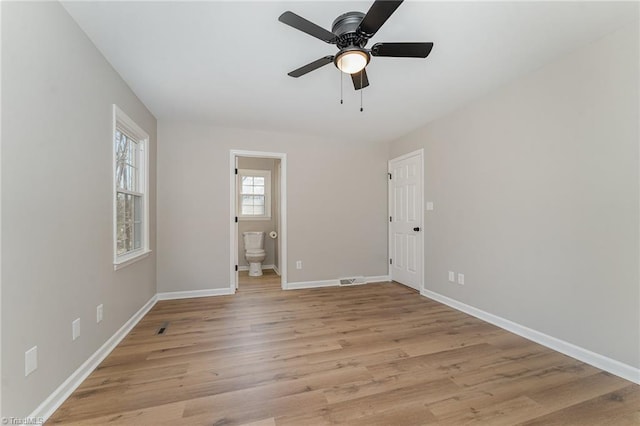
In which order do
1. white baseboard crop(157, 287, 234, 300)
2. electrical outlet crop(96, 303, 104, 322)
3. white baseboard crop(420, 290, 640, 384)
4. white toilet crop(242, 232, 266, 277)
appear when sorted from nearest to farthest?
white baseboard crop(420, 290, 640, 384) < electrical outlet crop(96, 303, 104, 322) < white baseboard crop(157, 287, 234, 300) < white toilet crop(242, 232, 266, 277)

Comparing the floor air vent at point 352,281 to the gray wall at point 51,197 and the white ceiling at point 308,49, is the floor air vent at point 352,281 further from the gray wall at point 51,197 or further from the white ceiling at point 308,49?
the gray wall at point 51,197

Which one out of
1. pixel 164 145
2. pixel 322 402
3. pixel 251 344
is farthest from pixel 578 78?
pixel 164 145

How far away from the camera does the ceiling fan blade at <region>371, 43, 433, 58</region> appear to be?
64.4 inches

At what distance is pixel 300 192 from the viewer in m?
4.21

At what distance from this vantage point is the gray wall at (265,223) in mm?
5613

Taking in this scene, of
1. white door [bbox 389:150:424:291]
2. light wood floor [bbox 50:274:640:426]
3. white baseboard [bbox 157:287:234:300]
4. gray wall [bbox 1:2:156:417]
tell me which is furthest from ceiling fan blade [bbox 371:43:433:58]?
white baseboard [bbox 157:287:234:300]

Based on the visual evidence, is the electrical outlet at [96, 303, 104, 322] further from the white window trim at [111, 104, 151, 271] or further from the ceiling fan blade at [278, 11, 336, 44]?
the ceiling fan blade at [278, 11, 336, 44]

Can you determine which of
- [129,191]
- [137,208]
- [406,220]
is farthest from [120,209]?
[406,220]

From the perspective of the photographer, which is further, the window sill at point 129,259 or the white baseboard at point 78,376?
the window sill at point 129,259

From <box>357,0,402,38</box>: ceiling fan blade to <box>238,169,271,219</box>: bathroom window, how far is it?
440 centimetres

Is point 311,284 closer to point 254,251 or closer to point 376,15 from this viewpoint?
point 254,251

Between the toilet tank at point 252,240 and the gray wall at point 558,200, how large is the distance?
3.42 m

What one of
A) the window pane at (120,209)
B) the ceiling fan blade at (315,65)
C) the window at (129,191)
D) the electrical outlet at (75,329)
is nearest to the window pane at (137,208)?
the window at (129,191)

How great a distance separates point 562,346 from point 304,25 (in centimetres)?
302
